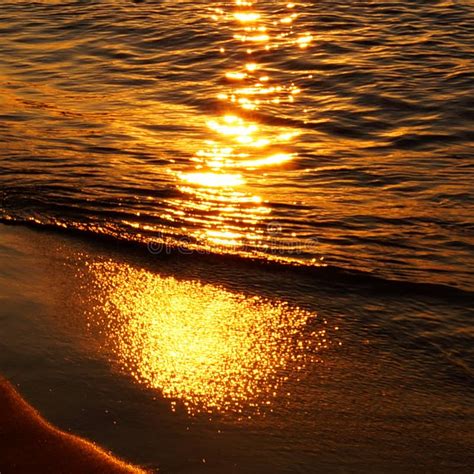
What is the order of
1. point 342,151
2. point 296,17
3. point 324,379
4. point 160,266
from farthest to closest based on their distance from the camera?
point 296,17 < point 342,151 < point 160,266 < point 324,379

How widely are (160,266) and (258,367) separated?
131cm

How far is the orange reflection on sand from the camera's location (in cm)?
397

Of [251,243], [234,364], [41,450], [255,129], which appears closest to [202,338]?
[234,364]

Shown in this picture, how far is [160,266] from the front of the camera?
17.3 ft

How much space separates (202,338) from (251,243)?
4.24ft

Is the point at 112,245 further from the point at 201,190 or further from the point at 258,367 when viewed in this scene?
the point at 258,367

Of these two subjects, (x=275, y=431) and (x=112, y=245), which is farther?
(x=112, y=245)

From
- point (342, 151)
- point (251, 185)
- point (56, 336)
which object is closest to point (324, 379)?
point (56, 336)

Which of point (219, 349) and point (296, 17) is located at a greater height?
point (219, 349)
